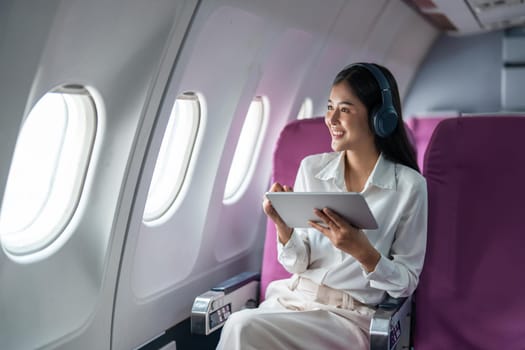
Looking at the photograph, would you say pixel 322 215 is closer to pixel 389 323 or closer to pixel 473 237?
pixel 389 323

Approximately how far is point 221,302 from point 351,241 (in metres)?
0.74

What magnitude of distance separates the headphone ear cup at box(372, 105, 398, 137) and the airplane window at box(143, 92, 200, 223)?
1071 millimetres

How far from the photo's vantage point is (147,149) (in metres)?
2.59

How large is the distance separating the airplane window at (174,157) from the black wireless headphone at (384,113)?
1049 mm

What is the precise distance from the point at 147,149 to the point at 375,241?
3.09 feet

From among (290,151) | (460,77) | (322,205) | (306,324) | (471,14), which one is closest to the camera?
(322,205)

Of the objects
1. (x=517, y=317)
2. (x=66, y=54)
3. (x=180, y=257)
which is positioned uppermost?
(x=66, y=54)

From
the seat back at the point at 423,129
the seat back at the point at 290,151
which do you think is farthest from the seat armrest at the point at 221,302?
the seat back at the point at 423,129

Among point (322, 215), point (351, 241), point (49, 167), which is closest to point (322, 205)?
point (322, 215)

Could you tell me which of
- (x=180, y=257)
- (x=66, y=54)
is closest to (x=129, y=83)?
(x=66, y=54)

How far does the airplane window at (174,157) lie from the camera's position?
3.24 meters

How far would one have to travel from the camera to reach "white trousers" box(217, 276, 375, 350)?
2.29 metres

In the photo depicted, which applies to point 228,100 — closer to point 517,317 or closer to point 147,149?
point 147,149

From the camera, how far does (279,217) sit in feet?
8.27
